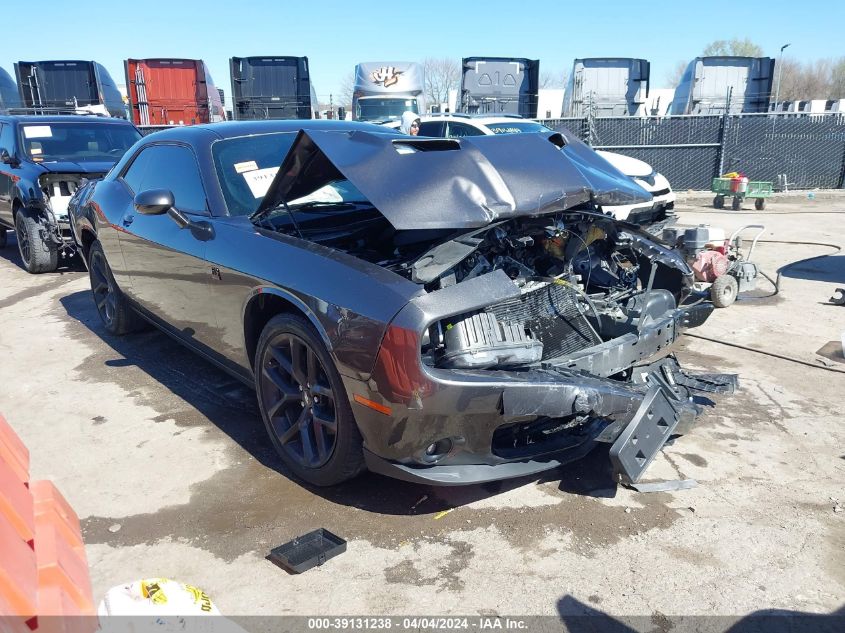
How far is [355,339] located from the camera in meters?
2.78

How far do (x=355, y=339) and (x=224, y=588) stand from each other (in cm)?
110

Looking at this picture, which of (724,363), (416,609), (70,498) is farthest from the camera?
(724,363)

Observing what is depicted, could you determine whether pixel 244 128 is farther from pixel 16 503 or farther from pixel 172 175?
pixel 16 503

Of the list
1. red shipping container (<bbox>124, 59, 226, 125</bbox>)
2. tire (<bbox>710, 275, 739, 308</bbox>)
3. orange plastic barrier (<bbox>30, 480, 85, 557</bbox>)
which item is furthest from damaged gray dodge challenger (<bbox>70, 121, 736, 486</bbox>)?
red shipping container (<bbox>124, 59, 226, 125</bbox>)

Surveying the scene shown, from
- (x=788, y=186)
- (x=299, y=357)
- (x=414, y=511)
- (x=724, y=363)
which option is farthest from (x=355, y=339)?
(x=788, y=186)

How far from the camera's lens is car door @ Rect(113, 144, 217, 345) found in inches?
154

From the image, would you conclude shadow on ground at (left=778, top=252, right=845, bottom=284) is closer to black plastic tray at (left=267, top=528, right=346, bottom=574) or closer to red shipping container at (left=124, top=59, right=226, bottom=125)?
black plastic tray at (left=267, top=528, right=346, bottom=574)

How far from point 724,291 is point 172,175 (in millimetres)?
4920

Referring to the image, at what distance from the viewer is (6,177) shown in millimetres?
8742

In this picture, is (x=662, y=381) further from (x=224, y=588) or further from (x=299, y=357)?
(x=224, y=588)

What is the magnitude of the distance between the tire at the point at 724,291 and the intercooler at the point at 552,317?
3333mm

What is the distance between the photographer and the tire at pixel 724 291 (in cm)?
627

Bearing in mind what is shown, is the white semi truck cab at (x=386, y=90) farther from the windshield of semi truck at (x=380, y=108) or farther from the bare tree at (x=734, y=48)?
the bare tree at (x=734, y=48)

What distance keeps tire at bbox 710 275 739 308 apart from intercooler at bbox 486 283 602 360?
333cm
